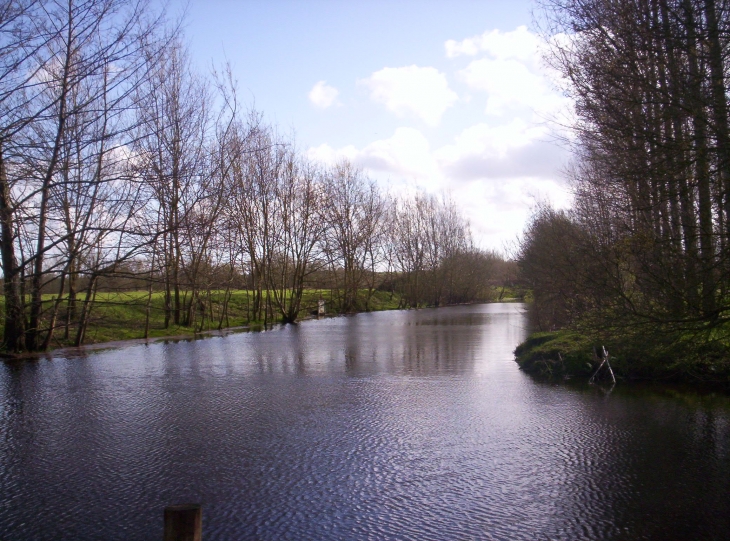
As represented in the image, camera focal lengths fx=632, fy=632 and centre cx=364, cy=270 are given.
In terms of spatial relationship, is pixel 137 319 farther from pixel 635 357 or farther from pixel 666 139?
pixel 666 139

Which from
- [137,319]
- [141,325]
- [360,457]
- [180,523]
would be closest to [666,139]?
[360,457]

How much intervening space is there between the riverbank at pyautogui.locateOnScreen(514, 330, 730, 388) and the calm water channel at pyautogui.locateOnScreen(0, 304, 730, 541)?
2.06ft

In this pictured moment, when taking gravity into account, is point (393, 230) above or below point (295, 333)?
above

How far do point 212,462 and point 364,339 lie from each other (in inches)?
652

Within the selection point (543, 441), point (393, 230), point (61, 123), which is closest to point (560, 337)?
point (543, 441)

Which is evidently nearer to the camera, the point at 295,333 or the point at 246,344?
the point at 246,344

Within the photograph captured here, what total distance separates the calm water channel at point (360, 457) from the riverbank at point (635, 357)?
63 cm

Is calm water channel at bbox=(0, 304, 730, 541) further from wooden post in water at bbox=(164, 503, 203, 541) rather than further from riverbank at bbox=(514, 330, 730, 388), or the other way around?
wooden post in water at bbox=(164, 503, 203, 541)

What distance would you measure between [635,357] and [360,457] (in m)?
6.54

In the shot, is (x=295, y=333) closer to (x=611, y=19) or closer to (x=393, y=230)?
(x=611, y=19)

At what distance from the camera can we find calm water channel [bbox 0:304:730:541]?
18.6ft

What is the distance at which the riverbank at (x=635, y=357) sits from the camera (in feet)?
29.8

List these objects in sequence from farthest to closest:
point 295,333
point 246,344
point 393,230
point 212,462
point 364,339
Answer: point 393,230, point 295,333, point 364,339, point 246,344, point 212,462

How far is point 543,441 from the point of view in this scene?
27.2ft
